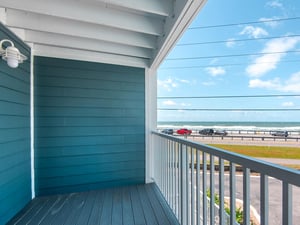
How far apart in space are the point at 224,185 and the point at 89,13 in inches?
76.5

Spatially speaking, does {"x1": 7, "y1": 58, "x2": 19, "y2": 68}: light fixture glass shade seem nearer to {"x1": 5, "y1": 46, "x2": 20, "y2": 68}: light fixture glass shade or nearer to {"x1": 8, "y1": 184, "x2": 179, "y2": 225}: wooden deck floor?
{"x1": 5, "y1": 46, "x2": 20, "y2": 68}: light fixture glass shade

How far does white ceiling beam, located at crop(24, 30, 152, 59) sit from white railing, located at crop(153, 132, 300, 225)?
4.79 ft

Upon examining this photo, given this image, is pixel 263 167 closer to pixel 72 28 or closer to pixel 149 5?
pixel 149 5

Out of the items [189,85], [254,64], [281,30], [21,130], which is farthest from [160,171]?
[189,85]

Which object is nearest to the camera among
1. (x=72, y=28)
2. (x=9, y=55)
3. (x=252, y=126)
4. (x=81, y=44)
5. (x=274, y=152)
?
(x=274, y=152)

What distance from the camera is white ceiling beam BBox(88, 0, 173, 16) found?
1622 mm

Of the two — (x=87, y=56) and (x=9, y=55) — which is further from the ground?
(x=87, y=56)

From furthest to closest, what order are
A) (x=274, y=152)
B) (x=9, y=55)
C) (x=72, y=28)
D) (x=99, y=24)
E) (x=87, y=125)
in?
(x=87, y=125), (x=72, y=28), (x=99, y=24), (x=9, y=55), (x=274, y=152)

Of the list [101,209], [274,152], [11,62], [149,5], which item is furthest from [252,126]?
[11,62]

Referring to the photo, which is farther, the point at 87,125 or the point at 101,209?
the point at 87,125

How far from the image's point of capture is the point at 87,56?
2.77 metres

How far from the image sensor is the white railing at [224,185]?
2.25 ft

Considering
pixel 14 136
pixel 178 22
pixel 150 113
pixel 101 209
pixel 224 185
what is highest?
pixel 178 22

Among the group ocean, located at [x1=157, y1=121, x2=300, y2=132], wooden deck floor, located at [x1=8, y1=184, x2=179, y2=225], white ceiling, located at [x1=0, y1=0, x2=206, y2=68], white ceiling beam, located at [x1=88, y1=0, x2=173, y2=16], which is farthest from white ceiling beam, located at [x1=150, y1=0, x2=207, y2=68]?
wooden deck floor, located at [x1=8, y1=184, x2=179, y2=225]
